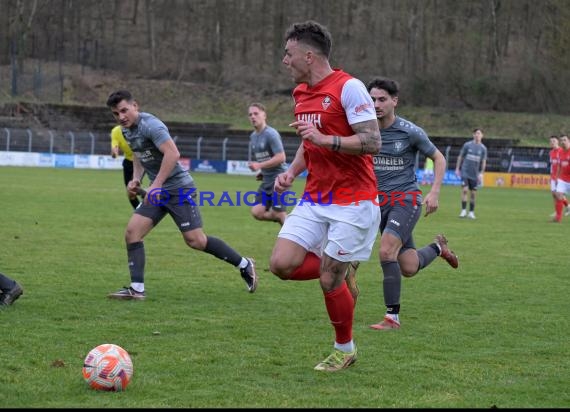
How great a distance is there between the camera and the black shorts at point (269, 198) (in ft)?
47.3

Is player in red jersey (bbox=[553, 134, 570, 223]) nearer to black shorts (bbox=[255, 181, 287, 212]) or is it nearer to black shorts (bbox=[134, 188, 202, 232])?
black shorts (bbox=[255, 181, 287, 212])

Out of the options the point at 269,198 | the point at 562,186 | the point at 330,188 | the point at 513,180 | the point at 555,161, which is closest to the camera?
the point at 330,188

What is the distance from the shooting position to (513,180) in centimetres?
4206

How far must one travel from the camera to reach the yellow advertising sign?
41.6m

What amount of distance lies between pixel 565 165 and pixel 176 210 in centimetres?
1435

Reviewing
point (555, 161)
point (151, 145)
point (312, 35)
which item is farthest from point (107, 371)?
point (555, 161)

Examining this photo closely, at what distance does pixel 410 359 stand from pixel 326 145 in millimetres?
1715

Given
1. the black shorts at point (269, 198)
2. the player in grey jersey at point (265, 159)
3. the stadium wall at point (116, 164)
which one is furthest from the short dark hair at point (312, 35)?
the stadium wall at point (116, 164)

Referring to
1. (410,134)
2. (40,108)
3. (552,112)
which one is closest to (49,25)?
(40,108)

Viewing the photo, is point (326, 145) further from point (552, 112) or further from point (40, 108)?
point (552, 112)

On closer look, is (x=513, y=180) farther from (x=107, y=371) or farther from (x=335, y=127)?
(x=107, y=371)

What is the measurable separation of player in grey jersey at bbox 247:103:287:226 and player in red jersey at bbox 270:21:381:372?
5.95 m

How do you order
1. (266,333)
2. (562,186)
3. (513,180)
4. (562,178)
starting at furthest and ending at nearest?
(513,180)
(562,178)
(562,186)
(266,333)

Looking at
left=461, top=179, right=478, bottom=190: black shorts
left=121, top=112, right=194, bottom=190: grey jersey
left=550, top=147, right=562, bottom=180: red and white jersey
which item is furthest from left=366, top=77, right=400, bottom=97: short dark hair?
left=461, top=179, right=478, bottom=190: black shorts
